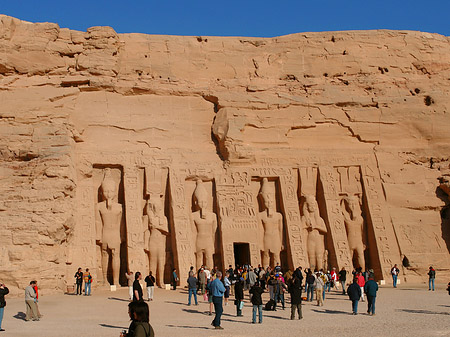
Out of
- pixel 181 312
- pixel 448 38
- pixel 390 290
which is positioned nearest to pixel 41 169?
pixel 181 312

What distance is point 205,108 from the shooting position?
22531mm

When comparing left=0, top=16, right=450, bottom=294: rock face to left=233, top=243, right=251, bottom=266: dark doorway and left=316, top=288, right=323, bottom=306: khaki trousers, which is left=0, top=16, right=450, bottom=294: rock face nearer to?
left=233, top=243, right=251, bottom=266: dark doorway

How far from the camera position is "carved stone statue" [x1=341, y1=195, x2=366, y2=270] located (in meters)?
21.3

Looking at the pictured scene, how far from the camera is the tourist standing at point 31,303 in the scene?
39.2 ft

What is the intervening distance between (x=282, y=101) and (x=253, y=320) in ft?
40.1

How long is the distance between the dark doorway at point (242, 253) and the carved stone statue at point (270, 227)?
61cm

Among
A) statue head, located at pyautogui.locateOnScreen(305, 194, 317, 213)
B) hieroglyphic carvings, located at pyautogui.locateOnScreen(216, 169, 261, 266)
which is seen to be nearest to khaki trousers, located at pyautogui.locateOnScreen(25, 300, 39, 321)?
Result: hieroglyphic carvings, located at pyautogui.locateOnScreen(216, 169, 261, 266)

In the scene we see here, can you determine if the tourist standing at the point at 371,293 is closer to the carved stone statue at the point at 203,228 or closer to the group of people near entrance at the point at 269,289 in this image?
the group of people near entrance at the point at 269,289

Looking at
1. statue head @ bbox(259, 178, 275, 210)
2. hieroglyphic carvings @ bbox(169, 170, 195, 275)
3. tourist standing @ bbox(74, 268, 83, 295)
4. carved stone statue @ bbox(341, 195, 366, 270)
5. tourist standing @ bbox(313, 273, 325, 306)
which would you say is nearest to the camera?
tourist standing @ bbox(313, 273, 325, 306)

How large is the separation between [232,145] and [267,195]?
2.13 meters

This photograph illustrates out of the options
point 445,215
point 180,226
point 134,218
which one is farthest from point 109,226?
point 445,215

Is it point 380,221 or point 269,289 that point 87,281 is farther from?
point 380,221

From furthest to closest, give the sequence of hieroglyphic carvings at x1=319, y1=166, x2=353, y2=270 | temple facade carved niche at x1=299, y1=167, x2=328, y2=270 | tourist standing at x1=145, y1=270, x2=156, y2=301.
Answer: temple facade carved niche at x1=299, y1=167, x2=328, y2=270
hieroglyphic carvings at x1=319, y1=166, x2=353, y2=270
tourist standing at x1=145, y1=270, x2=156, y2=301

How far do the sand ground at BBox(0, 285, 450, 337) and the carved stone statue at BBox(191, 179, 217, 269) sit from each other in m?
3.36
